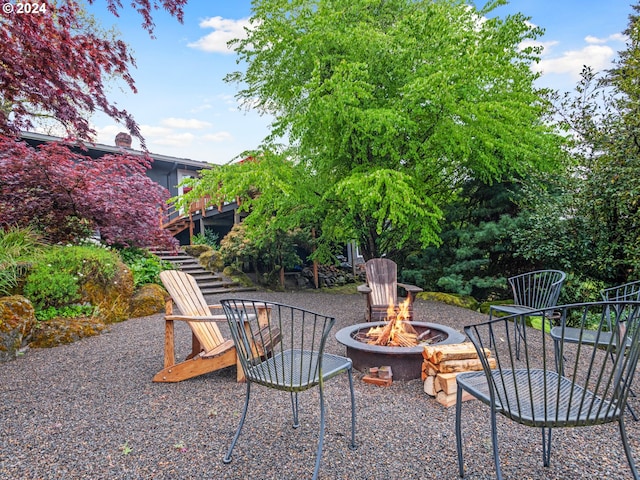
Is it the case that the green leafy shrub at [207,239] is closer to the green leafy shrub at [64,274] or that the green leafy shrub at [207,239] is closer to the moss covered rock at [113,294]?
the moss covered rock at [113,294]

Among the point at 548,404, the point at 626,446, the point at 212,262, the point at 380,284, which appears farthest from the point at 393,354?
the point at 212,262

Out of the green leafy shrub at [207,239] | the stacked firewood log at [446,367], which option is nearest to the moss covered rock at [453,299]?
the stacked firewood log at [446,367]

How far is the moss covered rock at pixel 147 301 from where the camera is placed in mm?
5543

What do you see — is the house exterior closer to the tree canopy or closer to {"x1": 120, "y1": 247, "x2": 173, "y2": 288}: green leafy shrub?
{"x1": 120, "y1": 247, "x2": 173, "y2": 288}: green leafy shrub

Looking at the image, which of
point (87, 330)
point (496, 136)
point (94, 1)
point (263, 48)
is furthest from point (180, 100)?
point (496, 136)

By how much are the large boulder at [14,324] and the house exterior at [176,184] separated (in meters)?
6.44

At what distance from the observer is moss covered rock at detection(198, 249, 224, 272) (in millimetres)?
9407

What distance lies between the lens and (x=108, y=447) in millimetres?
2014

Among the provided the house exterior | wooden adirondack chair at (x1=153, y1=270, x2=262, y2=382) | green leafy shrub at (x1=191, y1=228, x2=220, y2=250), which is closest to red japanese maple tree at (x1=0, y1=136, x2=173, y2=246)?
wooden adirondack chair at (x1=153, y1=270, x2=262, y2=382)

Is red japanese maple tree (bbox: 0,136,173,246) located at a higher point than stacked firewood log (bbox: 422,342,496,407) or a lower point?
higher

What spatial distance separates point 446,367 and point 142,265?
19.1 feet

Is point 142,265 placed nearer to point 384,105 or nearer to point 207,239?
point 207,239

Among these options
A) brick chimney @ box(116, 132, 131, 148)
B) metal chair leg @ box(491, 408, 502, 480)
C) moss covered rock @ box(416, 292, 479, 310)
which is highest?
brick chimney @ box(116, 132, 131, 148)

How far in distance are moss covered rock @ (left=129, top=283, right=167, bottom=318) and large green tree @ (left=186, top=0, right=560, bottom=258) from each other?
70.3 inches
